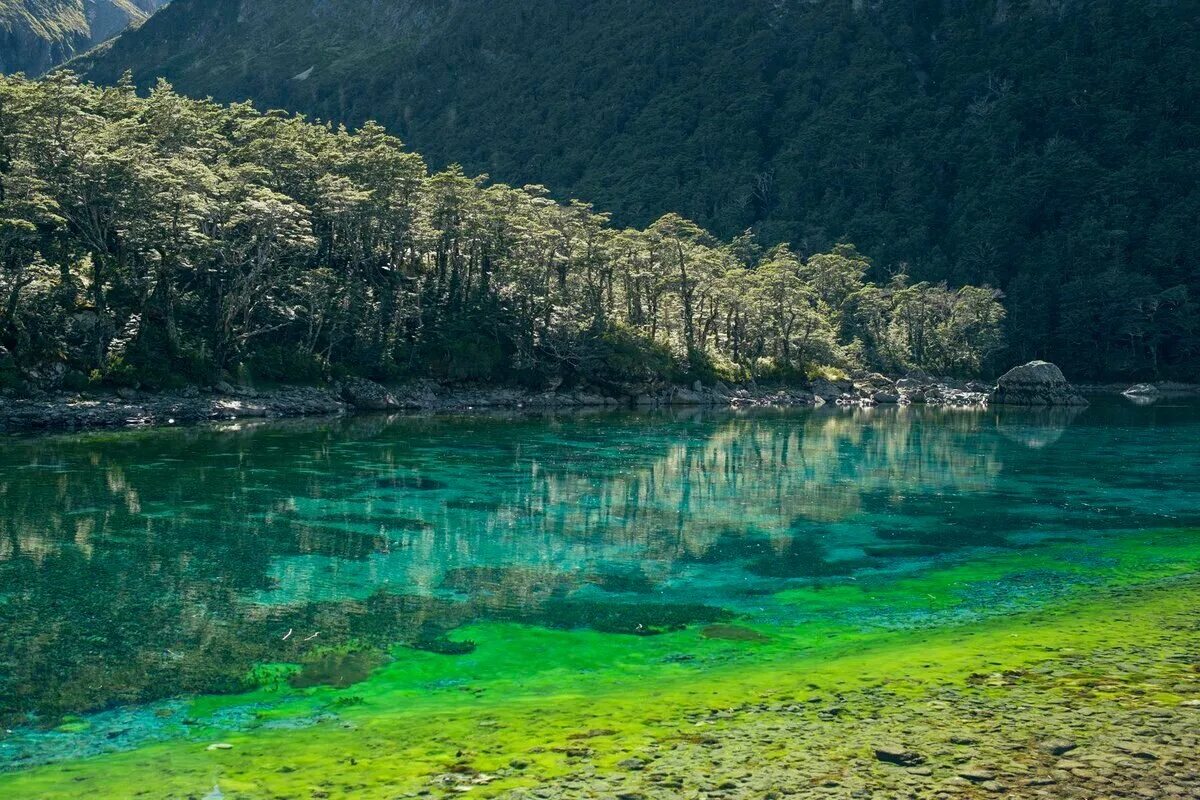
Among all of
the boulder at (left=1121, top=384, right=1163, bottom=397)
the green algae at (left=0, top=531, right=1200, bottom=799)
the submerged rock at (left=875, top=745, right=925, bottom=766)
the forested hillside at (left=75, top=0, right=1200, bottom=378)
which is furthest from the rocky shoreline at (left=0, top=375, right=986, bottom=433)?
the submerged rock at (left=875, top=745, right=925, bottom=766)

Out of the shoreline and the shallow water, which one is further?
the shoreline

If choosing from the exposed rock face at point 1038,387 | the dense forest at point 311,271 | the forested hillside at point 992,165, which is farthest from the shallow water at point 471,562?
the forested hillside at point 992,165

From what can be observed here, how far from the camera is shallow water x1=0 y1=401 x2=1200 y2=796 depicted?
448 inches

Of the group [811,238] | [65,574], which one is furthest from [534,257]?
[811,238]

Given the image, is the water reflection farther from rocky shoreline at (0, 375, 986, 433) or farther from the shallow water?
rocky shoreline at (0, 375, 986, 433)

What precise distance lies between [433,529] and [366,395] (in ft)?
138

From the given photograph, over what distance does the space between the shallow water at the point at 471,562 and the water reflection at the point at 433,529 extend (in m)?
0.09

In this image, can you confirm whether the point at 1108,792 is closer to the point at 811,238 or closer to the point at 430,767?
the point at 430,767

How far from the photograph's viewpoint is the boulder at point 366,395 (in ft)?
203

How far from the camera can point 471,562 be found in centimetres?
1883

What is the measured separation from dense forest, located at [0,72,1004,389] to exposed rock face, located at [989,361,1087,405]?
18916mm

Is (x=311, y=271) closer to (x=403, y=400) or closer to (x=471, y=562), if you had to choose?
(x=403, y=400)

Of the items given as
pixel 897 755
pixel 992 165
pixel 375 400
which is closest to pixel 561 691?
pixel 897 755

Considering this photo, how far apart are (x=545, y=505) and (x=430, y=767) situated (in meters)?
18.0
